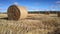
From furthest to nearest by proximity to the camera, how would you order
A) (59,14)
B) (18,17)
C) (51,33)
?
1. (59,14)
2. (18,17)
3. (51,33)

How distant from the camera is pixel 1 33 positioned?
3.84 meters

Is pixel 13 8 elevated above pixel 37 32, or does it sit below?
above

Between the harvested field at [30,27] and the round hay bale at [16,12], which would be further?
the round hay bale at [16,12]

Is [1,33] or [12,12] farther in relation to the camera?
[12,12]

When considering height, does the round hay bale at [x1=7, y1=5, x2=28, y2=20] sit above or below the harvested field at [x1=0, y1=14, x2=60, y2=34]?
above

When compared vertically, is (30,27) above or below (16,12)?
below

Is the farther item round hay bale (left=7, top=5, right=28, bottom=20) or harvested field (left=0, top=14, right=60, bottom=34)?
round hay bale (left=7, top=5, right=28, bottom=20)

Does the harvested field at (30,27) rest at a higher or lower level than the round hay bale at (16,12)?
lower

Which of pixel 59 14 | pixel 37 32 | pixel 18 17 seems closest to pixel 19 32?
pixel 37 32

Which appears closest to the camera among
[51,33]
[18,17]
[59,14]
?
[51,33]

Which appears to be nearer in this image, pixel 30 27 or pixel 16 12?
pixel 30 27

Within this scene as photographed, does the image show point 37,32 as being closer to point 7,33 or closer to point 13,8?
point 7,33

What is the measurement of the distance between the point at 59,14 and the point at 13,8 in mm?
2235

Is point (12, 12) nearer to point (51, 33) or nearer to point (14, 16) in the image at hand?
point (14, 16)
